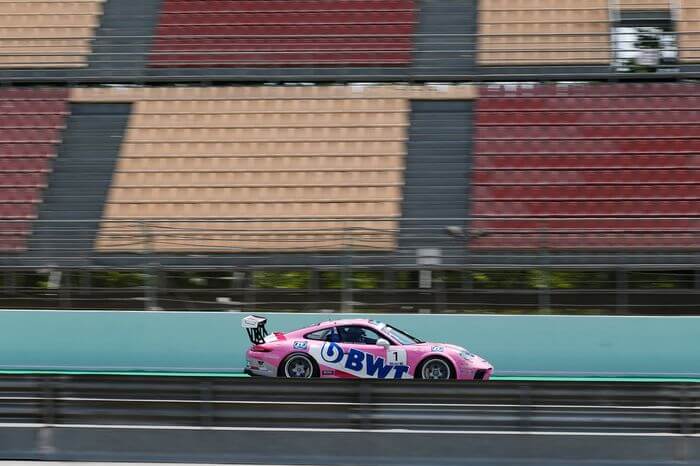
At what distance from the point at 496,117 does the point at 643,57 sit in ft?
11.9

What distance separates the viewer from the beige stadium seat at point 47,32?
77.2ft

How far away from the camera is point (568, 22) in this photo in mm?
23203

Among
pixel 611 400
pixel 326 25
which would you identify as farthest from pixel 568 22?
pixel 611 400

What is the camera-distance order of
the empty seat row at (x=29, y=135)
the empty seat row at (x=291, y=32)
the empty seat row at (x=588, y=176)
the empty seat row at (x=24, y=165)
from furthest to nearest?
1. the empty seat row at (x=291, y=32)
2. the empty seat row at (x=29, y=135)
3. the empty seat row at (x=24, y=165)
4. the empty seat row at (x=588, y=176)

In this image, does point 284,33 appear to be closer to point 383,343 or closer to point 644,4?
point 644,4

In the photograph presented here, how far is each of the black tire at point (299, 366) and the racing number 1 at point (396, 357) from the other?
1.04 metres

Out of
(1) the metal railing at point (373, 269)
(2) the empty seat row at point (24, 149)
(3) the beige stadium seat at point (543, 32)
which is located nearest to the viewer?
(1) the metal railing at point (373, 269)

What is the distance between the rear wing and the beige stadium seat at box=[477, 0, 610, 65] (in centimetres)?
917

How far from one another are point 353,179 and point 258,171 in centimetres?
Answer: 187

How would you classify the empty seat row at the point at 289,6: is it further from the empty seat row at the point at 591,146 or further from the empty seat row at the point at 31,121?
the empty seat row at the point at 591,146

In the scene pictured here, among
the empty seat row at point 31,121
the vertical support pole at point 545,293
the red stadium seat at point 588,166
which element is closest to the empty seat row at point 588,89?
the red stadium seat at point 588,166

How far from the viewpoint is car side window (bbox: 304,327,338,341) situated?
14.8 m

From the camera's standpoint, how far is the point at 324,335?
14.8m

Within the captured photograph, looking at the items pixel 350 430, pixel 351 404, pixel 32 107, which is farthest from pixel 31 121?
pixel 350 430
